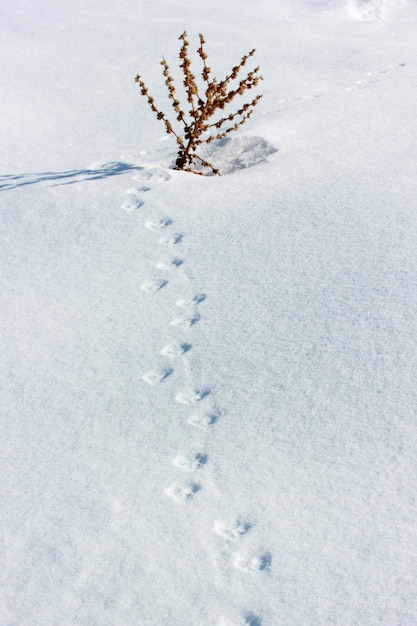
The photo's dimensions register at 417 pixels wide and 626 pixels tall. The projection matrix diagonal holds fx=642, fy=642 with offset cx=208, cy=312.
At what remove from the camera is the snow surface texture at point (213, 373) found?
1623 millimetres

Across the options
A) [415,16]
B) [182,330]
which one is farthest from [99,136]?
[415,16]

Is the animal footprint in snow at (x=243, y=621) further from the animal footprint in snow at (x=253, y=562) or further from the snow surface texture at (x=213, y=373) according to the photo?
the animal footprint in snow at (x=253, y=562)

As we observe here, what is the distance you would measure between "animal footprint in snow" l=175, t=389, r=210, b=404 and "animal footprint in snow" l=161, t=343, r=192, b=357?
190mm

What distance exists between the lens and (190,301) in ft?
8.14

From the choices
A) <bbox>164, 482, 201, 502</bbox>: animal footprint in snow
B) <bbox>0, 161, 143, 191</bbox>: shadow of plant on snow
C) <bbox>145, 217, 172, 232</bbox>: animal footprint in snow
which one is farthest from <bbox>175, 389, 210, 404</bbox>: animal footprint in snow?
<bbox>0, 161, 143, 191</bbox>: shadow of plant on snow

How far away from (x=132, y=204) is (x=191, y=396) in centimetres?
122

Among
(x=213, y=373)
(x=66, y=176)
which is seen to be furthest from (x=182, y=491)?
(x=66, y=176)

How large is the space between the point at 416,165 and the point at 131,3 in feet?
12.9

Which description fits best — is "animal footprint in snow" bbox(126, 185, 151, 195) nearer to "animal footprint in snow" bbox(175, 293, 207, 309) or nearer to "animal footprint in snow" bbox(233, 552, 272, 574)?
"animal footprint in snow" bbox(175, 293, 207, 309)

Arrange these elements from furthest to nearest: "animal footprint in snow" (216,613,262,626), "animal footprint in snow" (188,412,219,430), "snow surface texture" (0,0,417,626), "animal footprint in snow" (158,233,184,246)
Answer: "animal footprint in snow" (158,233,184,246), "animal footprint in snow" (188,412,219,430), "snow surface texture" (0,0,417,626), "animal footprint in snow" (216,613,262,626)

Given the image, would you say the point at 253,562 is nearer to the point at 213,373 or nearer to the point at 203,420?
the point at 203,420

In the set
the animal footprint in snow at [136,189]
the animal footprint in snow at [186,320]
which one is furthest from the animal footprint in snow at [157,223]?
the animal footprint in snow at [186,320]

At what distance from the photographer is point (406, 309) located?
2168 mm

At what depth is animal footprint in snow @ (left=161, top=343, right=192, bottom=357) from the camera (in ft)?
7.49
